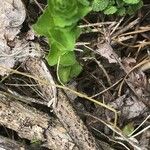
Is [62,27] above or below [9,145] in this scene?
above

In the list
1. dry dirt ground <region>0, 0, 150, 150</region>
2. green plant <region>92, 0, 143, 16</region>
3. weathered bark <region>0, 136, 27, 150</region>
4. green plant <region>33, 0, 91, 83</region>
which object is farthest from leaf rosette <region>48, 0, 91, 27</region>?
weathered bark <region>0, 136, 27, 150</region>

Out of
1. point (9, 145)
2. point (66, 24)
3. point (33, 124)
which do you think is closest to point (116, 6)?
point (66, 24)

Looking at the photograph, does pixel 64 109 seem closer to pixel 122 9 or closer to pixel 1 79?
pixel 1 79

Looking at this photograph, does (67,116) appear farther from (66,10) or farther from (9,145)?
(66,10)

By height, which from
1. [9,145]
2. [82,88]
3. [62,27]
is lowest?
[9,145]

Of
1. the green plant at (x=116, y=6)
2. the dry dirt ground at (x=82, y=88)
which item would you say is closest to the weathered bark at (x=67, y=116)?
the dry dirt ground at (x=82, y=88)

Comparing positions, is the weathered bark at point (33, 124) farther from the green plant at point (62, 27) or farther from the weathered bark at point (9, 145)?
the green plant at point (62, 27)

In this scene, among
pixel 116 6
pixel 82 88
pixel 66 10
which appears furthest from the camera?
pixel 82 88
